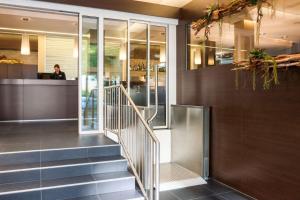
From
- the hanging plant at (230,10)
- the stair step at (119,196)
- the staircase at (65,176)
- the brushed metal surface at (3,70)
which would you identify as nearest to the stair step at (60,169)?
the staircase at (65,176)

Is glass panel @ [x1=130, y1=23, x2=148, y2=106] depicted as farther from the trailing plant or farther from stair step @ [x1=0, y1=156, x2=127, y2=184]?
the trailing plant

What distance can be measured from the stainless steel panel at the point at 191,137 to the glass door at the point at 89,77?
1.69 m

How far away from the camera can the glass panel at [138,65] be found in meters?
5.47

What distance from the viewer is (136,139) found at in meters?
Answer: 3.54

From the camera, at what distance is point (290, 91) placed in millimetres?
3145

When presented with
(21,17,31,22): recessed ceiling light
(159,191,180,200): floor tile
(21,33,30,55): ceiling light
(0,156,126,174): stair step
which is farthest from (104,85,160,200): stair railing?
(21,33,30,55): ceiling light

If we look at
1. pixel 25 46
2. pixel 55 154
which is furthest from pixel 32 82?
pixel 55 154

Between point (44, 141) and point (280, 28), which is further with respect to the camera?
point (44, 141)

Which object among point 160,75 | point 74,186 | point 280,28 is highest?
point 280,28

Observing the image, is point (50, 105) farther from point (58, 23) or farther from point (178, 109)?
point (178, 109)

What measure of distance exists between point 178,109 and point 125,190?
2.36m

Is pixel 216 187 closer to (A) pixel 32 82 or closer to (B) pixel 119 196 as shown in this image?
(B) pixel 119 196

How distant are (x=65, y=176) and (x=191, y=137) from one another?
2.46 metres

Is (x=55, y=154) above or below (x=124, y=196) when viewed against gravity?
above
